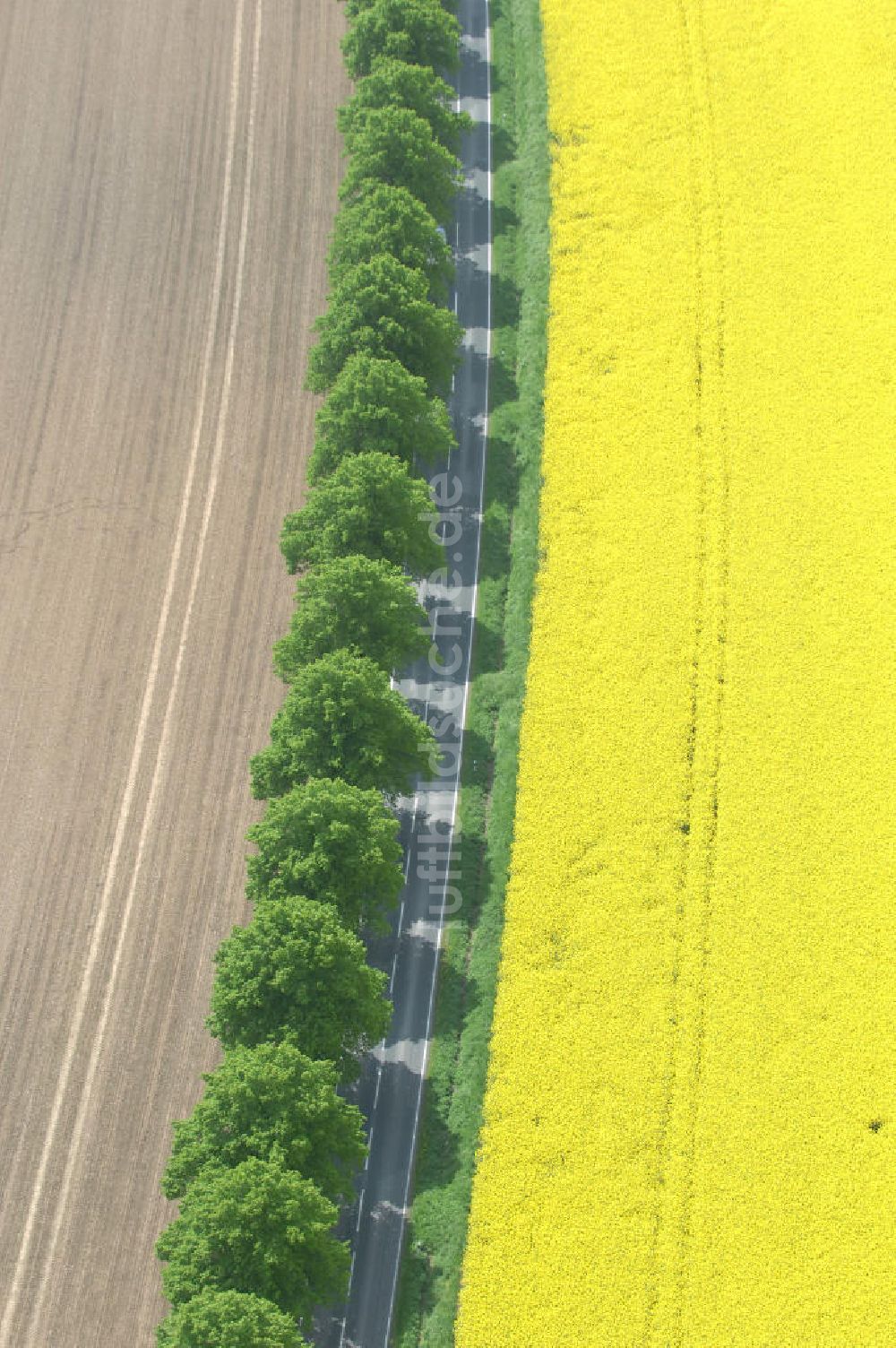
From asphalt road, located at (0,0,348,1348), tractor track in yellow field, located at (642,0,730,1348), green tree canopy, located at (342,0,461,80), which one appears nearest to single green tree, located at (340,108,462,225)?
green tree canopy, located at (342,0,461,80)

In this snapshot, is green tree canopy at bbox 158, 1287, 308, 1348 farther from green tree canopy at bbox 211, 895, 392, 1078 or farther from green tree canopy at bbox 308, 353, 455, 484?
green tree canopy at bbox 308, 353, 455, 484

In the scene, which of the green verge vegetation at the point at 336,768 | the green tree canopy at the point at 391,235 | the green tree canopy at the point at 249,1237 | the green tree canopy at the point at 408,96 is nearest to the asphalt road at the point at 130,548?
the green verge vegetation at the point at 336,768

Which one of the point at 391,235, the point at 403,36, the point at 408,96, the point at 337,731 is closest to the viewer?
the point at 337,731

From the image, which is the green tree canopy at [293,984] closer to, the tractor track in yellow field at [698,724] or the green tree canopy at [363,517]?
the tractor track in yellow field at [698,724]

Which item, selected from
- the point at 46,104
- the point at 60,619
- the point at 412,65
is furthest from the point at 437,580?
the point at 46,104

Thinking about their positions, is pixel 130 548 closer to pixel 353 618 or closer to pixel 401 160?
pixel 353 618

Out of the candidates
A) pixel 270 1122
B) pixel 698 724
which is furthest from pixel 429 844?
Result: pixel 270 1122
